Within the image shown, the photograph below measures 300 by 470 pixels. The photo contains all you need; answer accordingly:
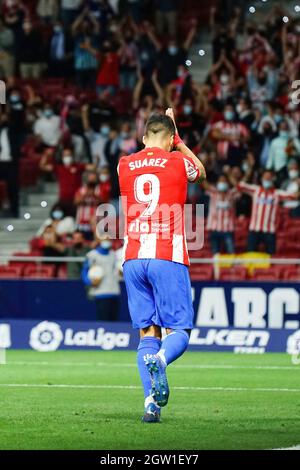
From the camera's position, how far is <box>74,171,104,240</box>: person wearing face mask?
24781 millimetres

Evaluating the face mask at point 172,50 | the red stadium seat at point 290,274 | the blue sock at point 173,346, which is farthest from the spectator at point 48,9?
the blue sock at point 173,346

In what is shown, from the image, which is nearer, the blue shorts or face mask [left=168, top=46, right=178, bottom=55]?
the blue shorts

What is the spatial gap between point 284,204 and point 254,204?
104cm

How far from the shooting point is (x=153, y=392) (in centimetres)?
1014

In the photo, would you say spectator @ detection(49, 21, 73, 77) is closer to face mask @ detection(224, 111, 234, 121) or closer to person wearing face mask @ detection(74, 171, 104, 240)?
face mask @ detection(224, 111, 234, 121)

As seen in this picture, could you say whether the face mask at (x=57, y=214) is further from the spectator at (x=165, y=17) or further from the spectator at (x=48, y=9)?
the spectator at (x=48, y=9)

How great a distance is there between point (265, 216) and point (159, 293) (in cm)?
1370

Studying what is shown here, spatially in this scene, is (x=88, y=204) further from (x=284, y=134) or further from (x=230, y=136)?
(x=284, y=134)

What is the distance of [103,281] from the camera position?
21.8m

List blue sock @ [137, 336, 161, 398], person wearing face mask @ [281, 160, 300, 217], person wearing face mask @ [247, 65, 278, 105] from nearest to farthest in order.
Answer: blue sock @ [137, 336, 161, 398]
person wearing face mask @ [281, 160, 300, 217]
person wearing face mask @ [247, 65, 278, 105]

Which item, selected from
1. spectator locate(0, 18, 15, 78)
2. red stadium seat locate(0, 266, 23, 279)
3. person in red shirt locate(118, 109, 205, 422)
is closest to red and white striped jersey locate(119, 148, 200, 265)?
person in red shirt locate(118, 109, 205, 422)

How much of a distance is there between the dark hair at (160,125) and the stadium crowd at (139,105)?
12.5 m

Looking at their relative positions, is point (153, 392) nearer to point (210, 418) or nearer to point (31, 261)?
point (210, 418)

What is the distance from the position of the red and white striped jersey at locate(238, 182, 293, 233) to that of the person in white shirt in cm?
540
